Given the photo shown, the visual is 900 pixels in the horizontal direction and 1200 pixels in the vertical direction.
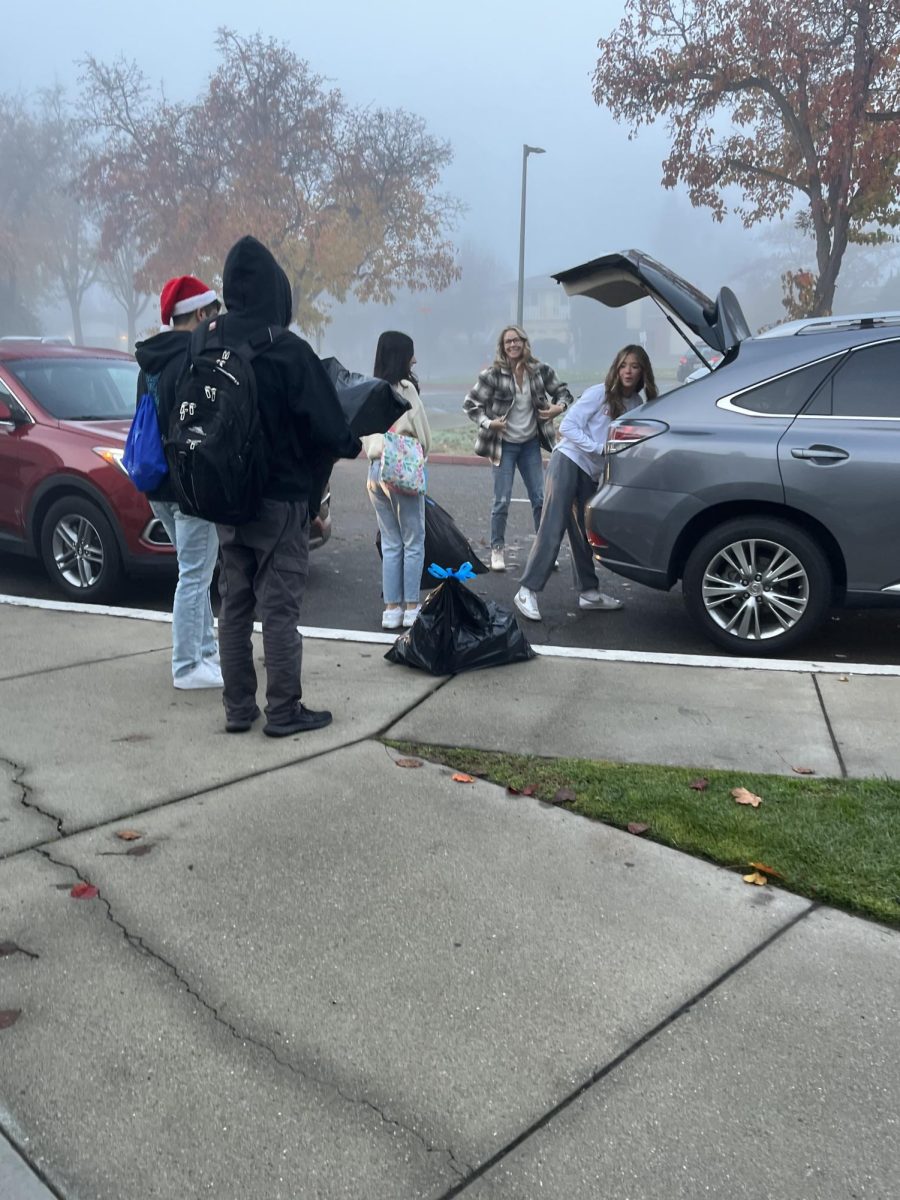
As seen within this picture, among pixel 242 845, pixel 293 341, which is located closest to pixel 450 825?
pixel 242 845

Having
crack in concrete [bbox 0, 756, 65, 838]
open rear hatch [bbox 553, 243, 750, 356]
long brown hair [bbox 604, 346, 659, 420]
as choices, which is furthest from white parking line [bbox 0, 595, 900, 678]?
crack in concrete [bbox 0, 756, 65, 838]

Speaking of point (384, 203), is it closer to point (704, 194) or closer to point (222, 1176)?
point (704, 194)

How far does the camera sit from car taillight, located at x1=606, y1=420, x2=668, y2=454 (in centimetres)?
595

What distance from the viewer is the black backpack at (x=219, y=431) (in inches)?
158

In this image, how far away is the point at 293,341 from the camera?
13.7ft

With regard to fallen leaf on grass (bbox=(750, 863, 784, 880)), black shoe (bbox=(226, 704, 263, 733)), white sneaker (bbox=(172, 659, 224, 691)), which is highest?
white sneaker (bbox=(172, 659, 224, 691))

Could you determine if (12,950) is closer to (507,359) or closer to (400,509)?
(400,509)

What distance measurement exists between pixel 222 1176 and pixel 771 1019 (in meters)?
1.32

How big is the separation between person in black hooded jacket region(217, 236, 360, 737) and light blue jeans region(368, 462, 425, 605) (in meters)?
1.69

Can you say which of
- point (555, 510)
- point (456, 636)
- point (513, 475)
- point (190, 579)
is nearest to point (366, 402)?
point (190, 579)

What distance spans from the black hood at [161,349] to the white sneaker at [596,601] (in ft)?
10.9

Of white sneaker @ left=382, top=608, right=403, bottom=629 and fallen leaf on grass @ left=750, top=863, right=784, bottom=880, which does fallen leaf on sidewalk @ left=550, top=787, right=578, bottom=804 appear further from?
white sneaker @ left=382, top=608, right=403, bottom=629

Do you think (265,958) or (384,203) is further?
(384,203)

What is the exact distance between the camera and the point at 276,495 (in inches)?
167
